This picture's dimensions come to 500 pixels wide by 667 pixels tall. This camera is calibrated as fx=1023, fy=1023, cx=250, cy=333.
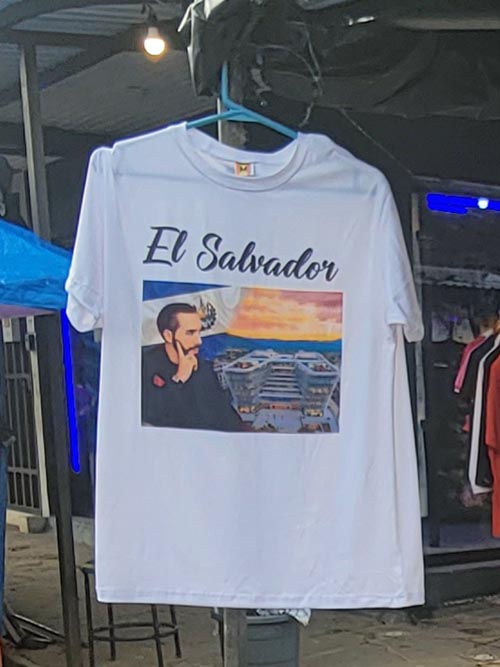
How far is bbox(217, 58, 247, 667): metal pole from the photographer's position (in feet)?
9.36

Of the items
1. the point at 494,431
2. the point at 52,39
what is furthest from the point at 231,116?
the point at 494,431

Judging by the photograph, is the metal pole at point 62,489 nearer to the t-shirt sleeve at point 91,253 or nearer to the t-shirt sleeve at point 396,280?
the t-shirt sleeve at point 91,253

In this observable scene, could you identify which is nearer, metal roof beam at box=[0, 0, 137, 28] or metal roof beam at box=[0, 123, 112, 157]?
metal roof beam at box=[0, 0, 137, 28]

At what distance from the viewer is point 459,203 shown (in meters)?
6.84

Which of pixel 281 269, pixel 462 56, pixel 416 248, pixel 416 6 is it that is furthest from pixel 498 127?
pixel 281 269

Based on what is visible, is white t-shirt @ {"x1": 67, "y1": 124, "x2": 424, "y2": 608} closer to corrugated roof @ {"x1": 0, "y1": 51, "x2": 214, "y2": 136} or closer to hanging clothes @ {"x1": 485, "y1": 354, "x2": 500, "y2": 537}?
hanging clothes @ {"x1": 485, "y1": 354, "x2": 500, "y2": 537}

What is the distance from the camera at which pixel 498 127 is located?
6914 millimetres

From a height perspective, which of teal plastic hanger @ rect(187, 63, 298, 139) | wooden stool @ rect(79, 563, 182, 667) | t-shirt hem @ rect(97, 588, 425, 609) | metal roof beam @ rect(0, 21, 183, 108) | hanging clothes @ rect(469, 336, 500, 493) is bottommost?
wooden stool @ rect(79, 563, 182, 667)

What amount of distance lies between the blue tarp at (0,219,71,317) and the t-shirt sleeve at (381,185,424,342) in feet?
4.95

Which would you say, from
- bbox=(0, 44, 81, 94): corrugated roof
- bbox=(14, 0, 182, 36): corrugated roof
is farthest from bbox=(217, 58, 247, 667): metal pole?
bbox=(0, 44, 81, 94): corrugated roof

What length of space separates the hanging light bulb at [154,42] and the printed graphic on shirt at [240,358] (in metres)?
2.89

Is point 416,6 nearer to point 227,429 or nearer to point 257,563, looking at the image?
point 227,429

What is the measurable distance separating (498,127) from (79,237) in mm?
4843

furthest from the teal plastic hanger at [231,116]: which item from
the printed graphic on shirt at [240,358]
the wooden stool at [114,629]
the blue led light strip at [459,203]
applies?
the blue led light strip at [459,203]
